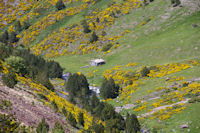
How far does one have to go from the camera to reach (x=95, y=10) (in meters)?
140

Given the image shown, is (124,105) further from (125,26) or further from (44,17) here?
(44,17)

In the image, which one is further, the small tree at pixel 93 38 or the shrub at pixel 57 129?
the small tree at pixel 93 38

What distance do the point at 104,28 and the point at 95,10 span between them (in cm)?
2320

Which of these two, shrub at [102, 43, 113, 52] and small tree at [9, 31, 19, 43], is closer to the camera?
shrub at [102, 43, 113, 52]

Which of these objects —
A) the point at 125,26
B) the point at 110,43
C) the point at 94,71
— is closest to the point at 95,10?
the point at 125,26

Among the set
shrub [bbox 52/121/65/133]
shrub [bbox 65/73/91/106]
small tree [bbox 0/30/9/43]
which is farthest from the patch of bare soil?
small tree [bbox 0/30/9/43]

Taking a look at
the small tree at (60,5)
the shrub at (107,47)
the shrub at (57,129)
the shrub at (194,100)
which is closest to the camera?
the shrub at (57,129)

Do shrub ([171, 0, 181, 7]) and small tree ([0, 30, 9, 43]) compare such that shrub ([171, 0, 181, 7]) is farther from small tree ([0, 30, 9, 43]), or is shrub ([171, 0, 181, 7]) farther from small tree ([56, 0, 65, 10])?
small tree ([0, 30, 9, 43])

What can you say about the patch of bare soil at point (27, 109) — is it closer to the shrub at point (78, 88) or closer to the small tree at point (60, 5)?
the shrub at point (78, 88)

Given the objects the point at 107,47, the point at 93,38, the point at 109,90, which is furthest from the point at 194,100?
Answer: the point at 93,38

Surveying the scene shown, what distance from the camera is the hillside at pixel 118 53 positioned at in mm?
34812

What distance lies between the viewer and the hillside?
34812 mm

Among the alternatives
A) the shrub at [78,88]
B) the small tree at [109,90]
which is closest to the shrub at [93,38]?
the shrub at [78,88]

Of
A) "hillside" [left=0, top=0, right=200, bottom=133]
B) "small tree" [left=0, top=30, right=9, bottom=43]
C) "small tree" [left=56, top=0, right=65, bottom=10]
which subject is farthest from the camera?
"small tree" [left=56, top=0, right=65, bottom=10]
